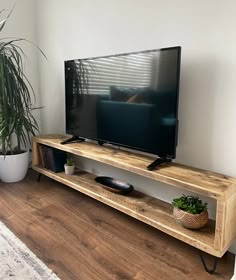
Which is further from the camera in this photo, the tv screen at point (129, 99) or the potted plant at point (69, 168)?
the potted plant at point (69, 168)

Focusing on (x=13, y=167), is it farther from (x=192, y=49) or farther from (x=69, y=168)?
(x=192, y=49)

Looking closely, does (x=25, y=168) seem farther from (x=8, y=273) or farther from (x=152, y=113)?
(x=152, y=113)

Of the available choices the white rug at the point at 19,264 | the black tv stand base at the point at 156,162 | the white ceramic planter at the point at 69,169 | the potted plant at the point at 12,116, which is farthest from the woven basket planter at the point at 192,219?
the potted plant at the point at 12,116

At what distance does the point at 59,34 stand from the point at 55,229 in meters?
2.06

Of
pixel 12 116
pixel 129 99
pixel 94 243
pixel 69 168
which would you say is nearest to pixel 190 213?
pixel 94 243

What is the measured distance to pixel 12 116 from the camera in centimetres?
254

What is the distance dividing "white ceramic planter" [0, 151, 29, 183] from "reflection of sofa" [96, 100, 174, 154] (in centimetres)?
105

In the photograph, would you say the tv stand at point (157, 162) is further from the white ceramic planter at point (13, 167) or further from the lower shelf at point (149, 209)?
the white ceramic planter at point (13, 167)

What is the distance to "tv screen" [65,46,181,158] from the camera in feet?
5.38

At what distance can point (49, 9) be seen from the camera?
286cm

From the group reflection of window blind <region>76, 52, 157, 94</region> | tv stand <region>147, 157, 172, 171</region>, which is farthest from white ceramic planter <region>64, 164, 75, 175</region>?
tv stand <region>147, 157, 172, 171</region>

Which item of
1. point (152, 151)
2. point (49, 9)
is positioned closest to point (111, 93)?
point (152, 151)

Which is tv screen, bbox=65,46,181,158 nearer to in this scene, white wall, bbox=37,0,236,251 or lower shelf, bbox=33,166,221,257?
white wall, bbox=37,0,236,251

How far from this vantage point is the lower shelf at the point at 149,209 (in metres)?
1.45
